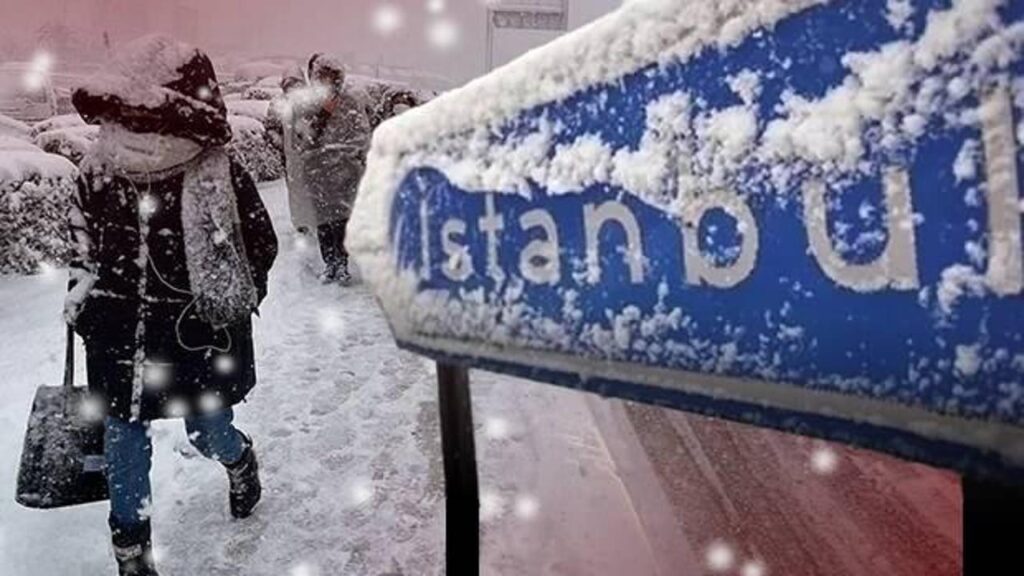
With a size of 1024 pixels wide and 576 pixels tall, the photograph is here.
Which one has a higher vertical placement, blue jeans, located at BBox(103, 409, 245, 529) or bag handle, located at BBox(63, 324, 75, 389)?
bag handle, located at BBox(63, 324, 75, 389)

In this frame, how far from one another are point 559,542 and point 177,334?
1.73 meters

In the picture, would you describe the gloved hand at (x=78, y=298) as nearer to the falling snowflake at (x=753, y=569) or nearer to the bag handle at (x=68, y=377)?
the bag handle at (x=68, y=377)

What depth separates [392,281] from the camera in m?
1.15

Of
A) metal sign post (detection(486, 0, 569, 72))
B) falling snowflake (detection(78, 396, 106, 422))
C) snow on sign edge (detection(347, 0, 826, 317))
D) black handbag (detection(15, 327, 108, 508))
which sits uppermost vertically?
metal sign post (detection(486, 0, 569, 72))

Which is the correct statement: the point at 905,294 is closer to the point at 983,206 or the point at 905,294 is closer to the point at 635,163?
the point at 983,206

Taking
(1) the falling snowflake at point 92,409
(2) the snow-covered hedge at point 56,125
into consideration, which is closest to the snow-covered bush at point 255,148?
(2) the snow-covered hedge at point 56,125

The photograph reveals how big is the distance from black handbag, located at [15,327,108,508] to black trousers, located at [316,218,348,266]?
3906 millimetres

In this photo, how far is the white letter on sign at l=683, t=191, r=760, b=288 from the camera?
2.79 ft

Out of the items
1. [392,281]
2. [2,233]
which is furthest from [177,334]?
[2,233]

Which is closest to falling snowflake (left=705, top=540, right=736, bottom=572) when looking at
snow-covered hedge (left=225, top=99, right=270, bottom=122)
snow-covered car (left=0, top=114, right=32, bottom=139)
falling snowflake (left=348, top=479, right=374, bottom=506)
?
falling snowflake (left=348, top=479, right=374, bottom=506)

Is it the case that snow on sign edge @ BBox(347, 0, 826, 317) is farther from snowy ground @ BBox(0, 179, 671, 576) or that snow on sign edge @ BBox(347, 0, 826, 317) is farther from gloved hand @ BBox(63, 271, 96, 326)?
snowy ground @ BBox(0, 179, 671, 576)

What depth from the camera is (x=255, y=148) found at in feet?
40.9

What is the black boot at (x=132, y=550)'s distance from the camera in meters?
2.92

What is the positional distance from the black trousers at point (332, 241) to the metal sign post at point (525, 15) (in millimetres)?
12593
